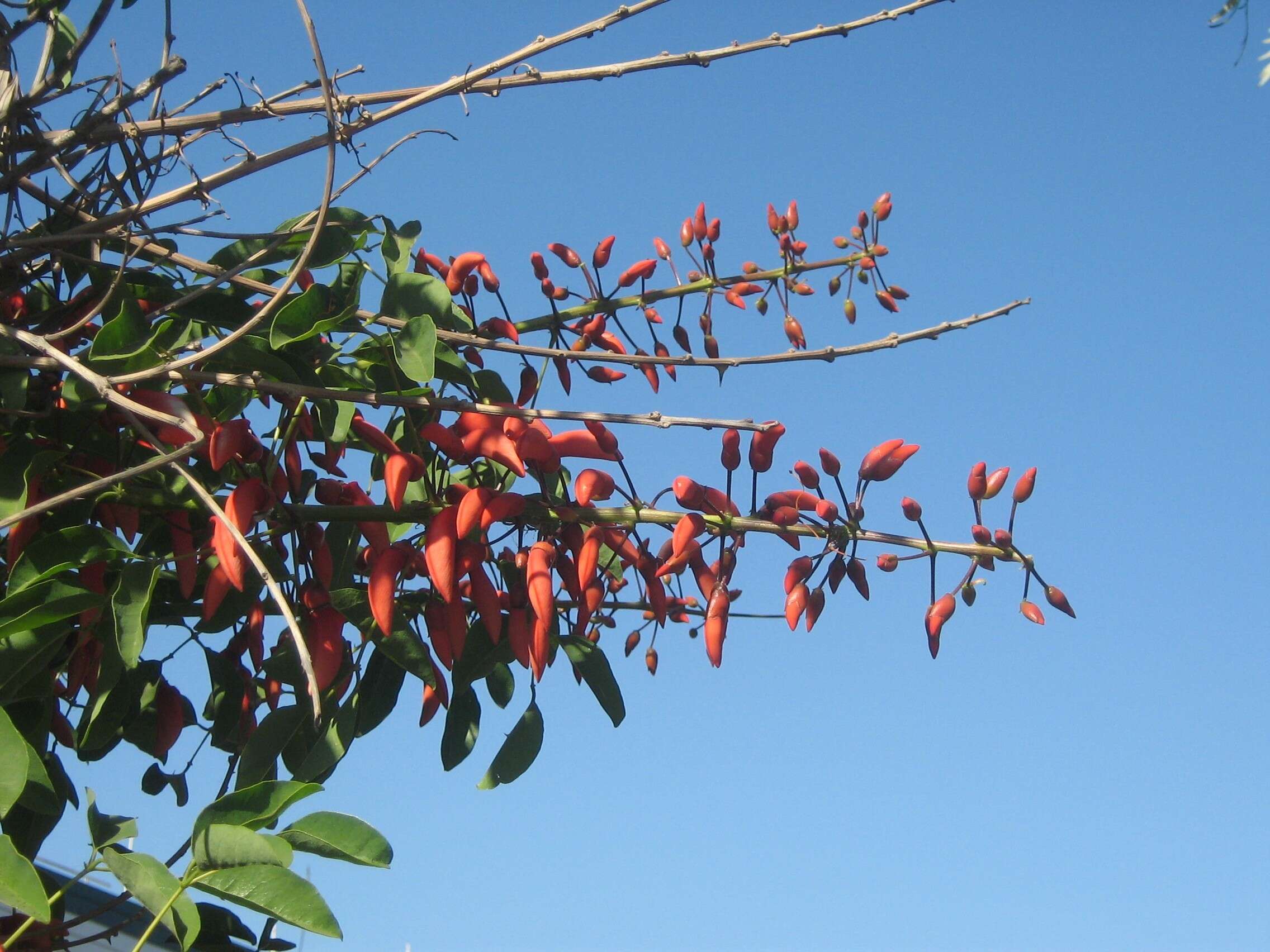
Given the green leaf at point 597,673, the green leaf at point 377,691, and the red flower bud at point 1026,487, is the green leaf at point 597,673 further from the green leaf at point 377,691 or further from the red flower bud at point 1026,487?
the red flower bud at point 1026,487

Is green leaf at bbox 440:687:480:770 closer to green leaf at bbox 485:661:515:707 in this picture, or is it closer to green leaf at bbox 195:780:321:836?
green leaf at bbox 485:661:515:707

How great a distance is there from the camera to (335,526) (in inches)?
57.4

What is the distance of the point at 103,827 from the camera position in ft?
3.97

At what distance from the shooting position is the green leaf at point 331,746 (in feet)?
4.36

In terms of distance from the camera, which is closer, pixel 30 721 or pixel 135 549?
pixel 30 721

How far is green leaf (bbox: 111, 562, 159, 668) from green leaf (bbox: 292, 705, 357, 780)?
0.21 m

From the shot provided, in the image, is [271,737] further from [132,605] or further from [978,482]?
[978,482]

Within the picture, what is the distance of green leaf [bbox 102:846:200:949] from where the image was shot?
3.25ft

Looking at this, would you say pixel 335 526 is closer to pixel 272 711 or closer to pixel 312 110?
pixel 272 711

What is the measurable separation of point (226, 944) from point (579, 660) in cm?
48

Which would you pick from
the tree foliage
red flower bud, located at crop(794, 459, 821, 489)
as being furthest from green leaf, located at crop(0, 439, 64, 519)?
red flower bud, located at crop(794, 459, 821, 489)

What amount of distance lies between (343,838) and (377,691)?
1.47 ft

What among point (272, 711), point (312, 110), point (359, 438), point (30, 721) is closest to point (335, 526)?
point (359, 438)

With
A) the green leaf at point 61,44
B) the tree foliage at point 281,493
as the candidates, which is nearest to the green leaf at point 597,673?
the tree foliage at point 281,493
